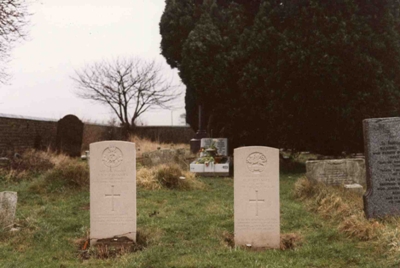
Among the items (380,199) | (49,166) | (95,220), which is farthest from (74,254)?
(49,166)

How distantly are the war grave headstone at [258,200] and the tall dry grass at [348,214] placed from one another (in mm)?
1256

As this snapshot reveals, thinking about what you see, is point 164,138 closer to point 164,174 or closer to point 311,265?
point 164,174

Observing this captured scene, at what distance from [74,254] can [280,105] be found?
9591 millimetres

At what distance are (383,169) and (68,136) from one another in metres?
15.1

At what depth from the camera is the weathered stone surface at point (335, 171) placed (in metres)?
10.2

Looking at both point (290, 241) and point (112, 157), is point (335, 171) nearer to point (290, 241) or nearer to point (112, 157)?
point (290, 241)

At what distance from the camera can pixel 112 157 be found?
19.7ft

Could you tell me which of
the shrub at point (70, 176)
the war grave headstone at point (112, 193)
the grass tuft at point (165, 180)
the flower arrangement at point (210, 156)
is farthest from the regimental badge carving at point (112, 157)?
the flower arrangement at point (210, 156)

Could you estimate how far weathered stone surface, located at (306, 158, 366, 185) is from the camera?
1018 cm

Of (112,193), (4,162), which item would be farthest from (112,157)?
(4,162)

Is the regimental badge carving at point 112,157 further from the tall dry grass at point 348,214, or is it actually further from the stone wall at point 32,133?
the stone wall at point 32,133

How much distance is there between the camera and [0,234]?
6227 millimetres

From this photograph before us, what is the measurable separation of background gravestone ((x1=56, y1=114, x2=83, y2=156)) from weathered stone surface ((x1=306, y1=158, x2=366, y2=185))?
1226 centimetres

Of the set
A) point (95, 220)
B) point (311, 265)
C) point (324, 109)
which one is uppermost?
point (324, 109)
